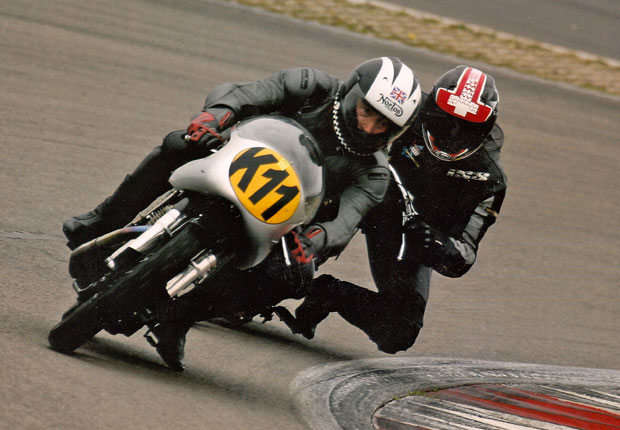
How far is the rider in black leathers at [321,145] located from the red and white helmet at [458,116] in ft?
2.01

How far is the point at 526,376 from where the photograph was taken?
635cm

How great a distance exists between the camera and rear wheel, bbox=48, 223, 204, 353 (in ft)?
14.5

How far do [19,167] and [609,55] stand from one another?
1099cm

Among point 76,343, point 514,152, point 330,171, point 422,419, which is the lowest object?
point 514,152

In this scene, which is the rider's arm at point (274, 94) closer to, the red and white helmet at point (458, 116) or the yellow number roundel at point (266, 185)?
the yellow number roundel at point (266, 185)

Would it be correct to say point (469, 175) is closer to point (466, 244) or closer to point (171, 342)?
point (466, 244)

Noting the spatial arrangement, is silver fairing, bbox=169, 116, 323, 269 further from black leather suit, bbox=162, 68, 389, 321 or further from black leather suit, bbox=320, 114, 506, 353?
black leather suit, bbox=320, 114, 506, 353

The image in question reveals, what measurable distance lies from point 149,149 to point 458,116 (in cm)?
389

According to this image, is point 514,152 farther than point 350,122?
Yes

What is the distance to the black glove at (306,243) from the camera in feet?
15.9

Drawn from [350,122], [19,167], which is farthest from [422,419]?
[19,167]

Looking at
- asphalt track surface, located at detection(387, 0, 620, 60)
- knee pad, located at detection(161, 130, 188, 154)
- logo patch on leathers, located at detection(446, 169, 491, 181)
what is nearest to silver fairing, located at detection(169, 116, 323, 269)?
knee pad, located at detection(161, 130, 188, 154)

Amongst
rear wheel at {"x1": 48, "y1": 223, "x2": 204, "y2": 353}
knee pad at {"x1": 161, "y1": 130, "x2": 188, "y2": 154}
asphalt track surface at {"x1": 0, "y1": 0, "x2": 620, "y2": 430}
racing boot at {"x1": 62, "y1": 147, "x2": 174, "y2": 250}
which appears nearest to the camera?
rear wheel at {"x1": 48, "y1": 223, "x2": 204, "y2": 353}

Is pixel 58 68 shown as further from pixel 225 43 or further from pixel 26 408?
pixel 26 408
